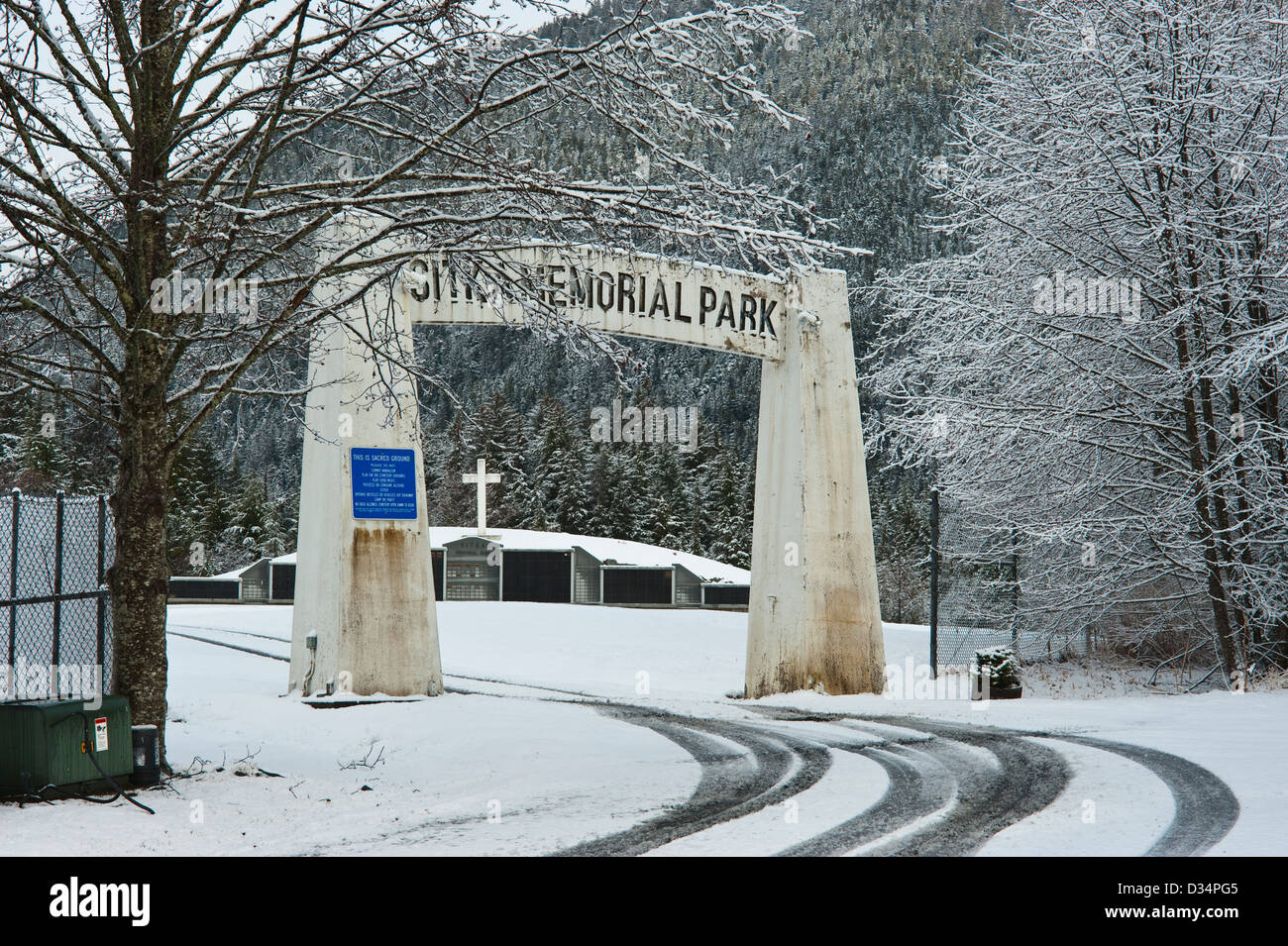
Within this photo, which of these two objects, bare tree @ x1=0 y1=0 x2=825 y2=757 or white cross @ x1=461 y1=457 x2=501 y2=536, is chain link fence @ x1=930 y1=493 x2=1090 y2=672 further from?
white cross @ x1=461 y1=457 x2=501 y2=536

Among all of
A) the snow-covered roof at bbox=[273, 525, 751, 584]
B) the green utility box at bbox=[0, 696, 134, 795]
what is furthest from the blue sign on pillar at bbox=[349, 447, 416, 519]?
the snow-covered roof at bbox=[273, 525, 751, 584]

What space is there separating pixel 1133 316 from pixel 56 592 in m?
13.6

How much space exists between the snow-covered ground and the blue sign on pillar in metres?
2.34

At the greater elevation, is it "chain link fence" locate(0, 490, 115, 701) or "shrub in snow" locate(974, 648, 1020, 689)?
"chain link fence" locate(0, 490, 115, 701)

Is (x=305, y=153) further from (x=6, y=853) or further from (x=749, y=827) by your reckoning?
(x=749, y=827)

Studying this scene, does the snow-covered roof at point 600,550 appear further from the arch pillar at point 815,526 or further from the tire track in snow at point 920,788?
the tire track in snow at point 920,788

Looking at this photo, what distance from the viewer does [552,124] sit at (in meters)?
8.05

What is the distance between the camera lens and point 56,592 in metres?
8.17

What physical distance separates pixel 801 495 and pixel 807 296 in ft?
9.38

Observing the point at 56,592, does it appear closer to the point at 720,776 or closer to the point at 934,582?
the point at 720,776

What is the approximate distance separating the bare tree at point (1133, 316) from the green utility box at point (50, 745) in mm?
11299

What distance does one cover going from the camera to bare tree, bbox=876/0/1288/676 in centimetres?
1410

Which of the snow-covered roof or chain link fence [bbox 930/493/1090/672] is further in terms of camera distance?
the snow-covered roof
